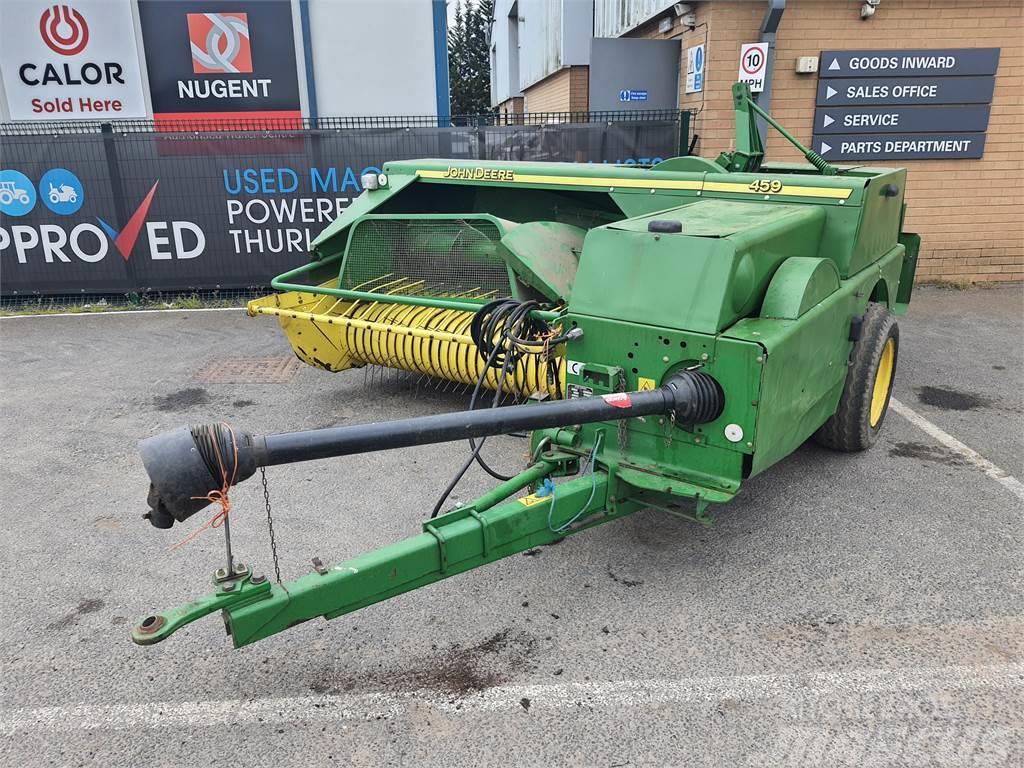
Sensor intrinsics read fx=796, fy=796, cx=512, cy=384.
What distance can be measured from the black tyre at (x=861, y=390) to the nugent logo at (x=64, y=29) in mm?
11138

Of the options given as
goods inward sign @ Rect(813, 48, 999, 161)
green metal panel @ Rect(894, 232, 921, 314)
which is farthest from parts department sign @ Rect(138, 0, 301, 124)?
green metal panel @ Rect(894, 232, 921, 314)

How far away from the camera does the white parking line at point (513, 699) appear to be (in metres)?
2.70

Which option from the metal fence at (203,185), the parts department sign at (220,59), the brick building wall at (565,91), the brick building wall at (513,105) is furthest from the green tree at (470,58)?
the metal fence at (203,185)

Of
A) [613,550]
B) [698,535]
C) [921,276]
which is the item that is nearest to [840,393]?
[698,535]

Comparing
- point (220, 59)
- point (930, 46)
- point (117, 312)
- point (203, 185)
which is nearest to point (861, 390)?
point (930, 46)

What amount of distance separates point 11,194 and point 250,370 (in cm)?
433

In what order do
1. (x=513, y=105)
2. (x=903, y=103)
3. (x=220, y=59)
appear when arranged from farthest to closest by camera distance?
(x=513, y=105)
(x=220, y=59)
(x=903, y=103)

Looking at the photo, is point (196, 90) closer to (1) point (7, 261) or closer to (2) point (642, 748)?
(1) point (7, 261)

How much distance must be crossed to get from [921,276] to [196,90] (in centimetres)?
990

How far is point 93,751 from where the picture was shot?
101 inches

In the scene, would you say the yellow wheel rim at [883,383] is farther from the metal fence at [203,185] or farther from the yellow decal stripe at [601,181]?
the metal fence at [203,185]

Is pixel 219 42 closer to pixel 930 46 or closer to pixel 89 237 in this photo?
pixel 89 237

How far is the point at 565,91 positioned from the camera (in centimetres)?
1535

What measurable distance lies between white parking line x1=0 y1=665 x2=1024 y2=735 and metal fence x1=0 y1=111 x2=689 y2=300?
688 cm
